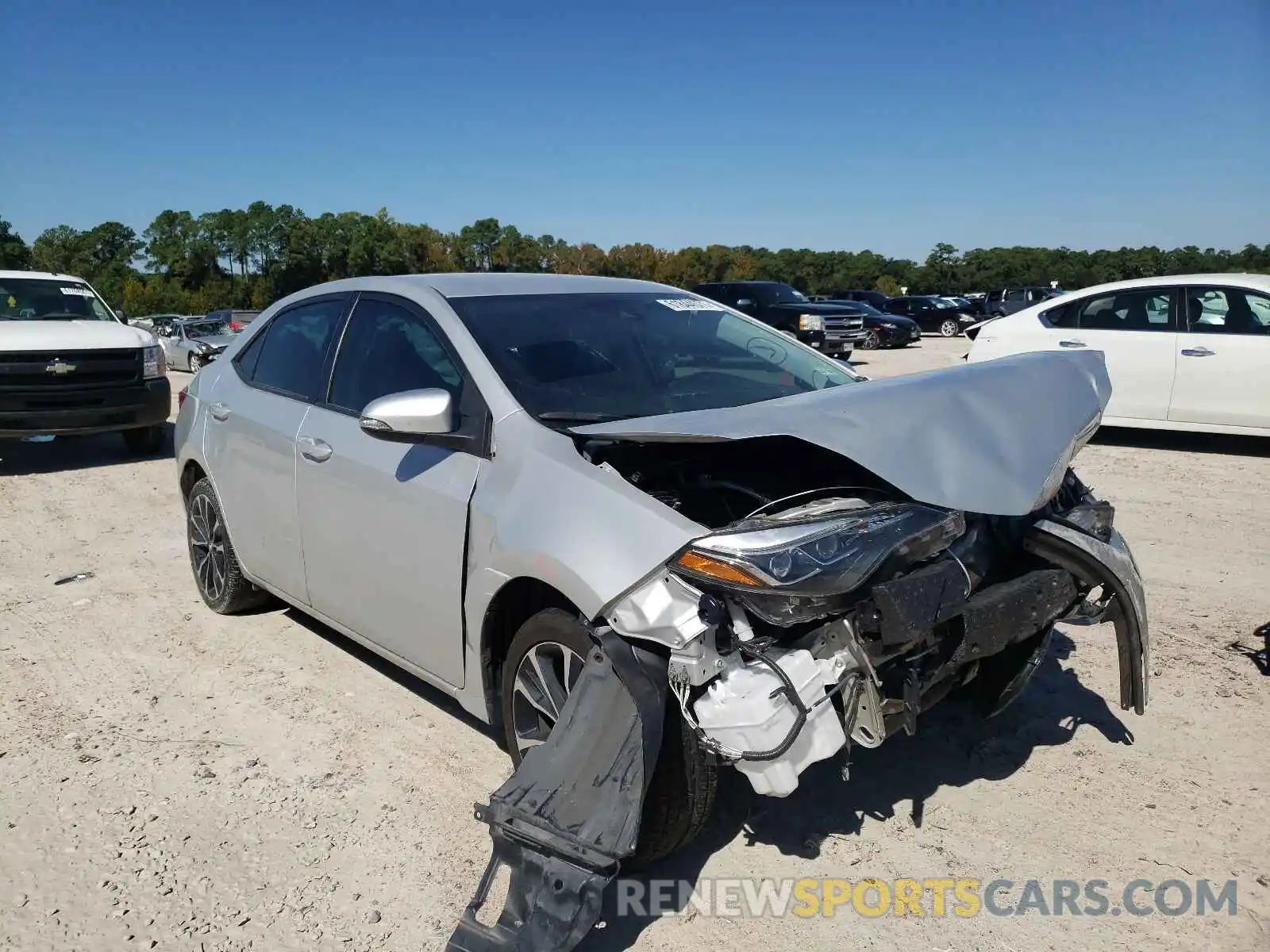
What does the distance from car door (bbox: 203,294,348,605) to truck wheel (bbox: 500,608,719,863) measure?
1.53m

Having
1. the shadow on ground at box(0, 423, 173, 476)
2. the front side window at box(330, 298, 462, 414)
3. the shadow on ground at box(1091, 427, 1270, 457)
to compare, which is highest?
the front side window at box(330, 298, 462, 414)

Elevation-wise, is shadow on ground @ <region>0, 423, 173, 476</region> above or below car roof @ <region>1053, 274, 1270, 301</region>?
below

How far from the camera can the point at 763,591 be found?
7.59 feet

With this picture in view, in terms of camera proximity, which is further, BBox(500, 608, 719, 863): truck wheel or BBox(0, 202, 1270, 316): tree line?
BBox(0, 202, 1270, 316): tree line

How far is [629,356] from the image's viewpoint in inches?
144

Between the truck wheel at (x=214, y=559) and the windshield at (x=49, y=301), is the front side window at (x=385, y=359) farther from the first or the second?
the windshield at (x=49, y=301)

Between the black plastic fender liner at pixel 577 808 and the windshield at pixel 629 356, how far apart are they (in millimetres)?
934

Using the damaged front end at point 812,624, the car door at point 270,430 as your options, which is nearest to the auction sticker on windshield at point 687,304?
the car door at point 270,430

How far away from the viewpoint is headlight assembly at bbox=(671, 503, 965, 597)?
7.66 ft

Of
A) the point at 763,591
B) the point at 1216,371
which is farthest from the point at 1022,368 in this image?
the point at 1216,371

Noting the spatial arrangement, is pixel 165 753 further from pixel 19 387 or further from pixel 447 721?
pixel 19 387

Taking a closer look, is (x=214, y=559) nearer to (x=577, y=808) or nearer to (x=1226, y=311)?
(x=577, y=808)

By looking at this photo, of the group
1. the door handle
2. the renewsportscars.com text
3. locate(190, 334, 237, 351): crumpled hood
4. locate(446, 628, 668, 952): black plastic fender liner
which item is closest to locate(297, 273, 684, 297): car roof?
the door handle

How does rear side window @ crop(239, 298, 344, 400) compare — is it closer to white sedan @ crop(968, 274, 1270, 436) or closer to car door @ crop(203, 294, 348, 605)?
car door @ crop(203, 294, 348, 605)
